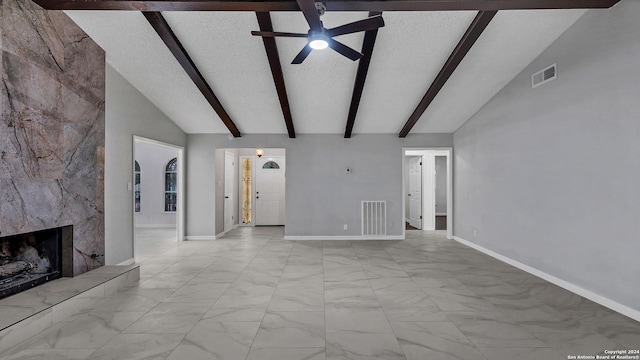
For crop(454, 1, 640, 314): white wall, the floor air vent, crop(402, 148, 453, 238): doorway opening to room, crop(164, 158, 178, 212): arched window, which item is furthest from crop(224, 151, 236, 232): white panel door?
crop(454, 1, 640, 314): white wall

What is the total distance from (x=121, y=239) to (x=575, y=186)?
6.09 m

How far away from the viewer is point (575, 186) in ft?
11.5

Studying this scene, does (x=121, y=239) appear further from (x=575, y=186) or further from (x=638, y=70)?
(x=638, y=70)

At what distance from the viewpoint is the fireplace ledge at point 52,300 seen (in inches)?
93.4

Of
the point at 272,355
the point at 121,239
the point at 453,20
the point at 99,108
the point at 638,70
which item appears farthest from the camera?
the point at 121,239

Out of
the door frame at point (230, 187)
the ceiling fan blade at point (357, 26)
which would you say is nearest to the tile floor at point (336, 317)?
the ceiling fan blade at point (357, 26)

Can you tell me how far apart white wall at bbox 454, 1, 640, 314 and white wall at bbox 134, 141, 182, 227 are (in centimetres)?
848

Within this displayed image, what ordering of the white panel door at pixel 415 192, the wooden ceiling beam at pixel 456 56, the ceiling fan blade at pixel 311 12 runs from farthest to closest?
the white panel door at pixel 415 192, the wooden ceiling beam at pixel 456 56, the ceiling fan blade at pixel 311 12

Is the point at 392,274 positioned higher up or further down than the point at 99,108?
further down

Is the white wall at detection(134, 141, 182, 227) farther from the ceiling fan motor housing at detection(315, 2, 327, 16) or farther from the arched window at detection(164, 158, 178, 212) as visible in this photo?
the ceiling fan motor housing at detection(315, 2, 327, 16)

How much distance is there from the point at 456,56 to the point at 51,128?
4.90 m

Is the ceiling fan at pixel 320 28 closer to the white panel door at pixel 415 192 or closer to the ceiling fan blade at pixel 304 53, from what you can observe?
the ceiling fan blade at pixel 304 53

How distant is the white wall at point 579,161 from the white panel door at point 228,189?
5958 millimetres

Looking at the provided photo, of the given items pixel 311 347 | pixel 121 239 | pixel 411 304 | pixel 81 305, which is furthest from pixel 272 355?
pixel 121 239
